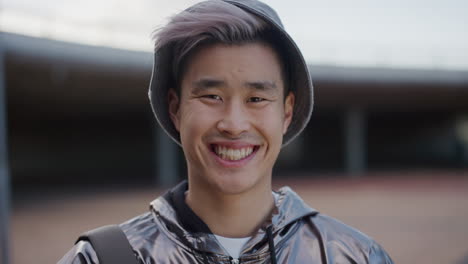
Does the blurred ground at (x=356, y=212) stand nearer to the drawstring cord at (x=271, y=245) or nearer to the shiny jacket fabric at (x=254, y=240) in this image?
the shiny jacket fabric at (x=254, y=240)

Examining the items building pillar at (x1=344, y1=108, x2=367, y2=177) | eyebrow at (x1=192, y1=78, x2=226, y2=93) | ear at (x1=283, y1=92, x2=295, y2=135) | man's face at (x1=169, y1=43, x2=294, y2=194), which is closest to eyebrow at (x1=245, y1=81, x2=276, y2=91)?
man's face at (x1=169, y1=43, x2=294, y2=194)

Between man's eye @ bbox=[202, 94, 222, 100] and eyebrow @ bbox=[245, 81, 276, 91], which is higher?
eyebrow @ bbox=[245, 81, 276, 91]

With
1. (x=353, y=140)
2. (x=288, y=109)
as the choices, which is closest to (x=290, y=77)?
(x=288, y=109)

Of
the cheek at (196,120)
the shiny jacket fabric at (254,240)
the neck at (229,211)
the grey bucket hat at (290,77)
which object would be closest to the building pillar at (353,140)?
the grey bucket hat at (290,77)

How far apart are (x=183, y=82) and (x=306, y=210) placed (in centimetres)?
77

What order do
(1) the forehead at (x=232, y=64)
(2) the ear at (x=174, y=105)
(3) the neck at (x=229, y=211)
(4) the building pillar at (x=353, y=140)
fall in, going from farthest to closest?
(4) the building pillar at (x=353, y=140) → (2) the ear at (x=174, y=105) → (3) the neck at (x=229, y=211) → (1) the forehead at (x=232, y=64)

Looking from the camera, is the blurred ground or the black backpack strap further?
the blurred ground

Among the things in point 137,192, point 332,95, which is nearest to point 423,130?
A: point 332,95

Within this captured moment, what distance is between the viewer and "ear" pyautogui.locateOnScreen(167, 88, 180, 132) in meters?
1.74

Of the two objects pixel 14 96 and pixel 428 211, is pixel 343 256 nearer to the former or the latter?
pixel 428 211

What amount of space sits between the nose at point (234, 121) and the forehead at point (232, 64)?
9 cm

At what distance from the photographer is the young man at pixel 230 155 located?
1486mm

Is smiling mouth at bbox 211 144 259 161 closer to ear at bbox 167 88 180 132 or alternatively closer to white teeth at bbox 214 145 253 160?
white teeth at bbox 214 145 253 160

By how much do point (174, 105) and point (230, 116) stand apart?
38cm
